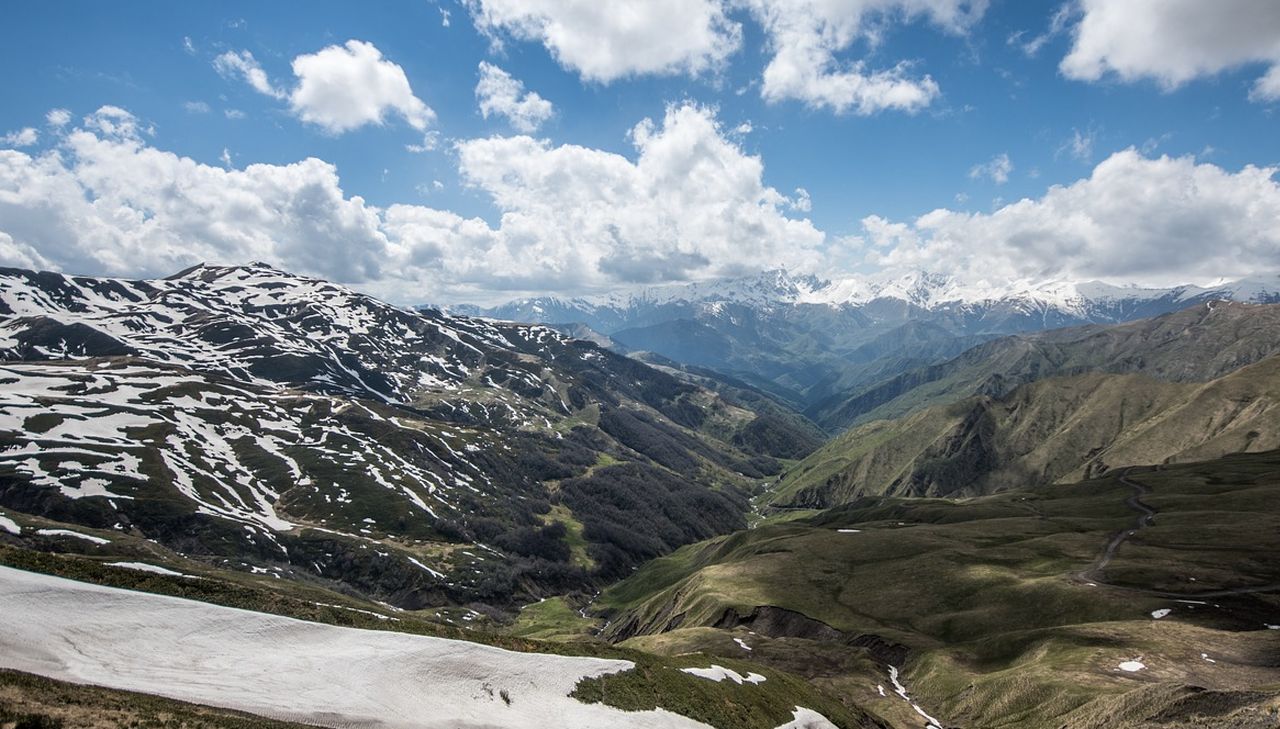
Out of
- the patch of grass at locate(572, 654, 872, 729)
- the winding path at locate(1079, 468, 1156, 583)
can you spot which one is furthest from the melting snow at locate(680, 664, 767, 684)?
the winding path at locate(1079, 468, 1156, 583)

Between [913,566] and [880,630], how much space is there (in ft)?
101

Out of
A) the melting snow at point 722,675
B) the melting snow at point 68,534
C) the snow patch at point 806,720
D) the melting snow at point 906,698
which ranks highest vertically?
the melting snow at point 722,675

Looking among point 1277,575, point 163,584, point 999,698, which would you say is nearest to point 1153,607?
point 1277,575

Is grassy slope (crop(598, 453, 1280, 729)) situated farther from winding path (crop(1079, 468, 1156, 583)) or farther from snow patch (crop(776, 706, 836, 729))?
snow patch (crop(776, 706, 836, 729))

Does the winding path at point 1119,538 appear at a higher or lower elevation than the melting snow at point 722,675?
higher

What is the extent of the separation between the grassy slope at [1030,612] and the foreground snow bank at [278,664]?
152 feet

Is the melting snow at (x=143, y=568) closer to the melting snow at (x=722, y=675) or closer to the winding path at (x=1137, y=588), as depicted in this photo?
the melting snow at (x=722, y=675)

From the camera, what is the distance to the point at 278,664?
4028 cm

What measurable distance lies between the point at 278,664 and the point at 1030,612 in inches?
4413

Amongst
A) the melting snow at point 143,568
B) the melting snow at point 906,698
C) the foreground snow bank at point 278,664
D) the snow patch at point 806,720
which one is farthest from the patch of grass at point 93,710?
the melting snow at point 906,698

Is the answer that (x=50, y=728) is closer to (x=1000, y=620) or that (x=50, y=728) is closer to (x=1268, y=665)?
(x=1268, y=665)

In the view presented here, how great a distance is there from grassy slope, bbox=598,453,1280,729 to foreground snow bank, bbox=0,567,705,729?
46353 millimetres

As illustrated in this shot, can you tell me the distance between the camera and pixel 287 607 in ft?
160

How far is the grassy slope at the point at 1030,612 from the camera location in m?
70.6
